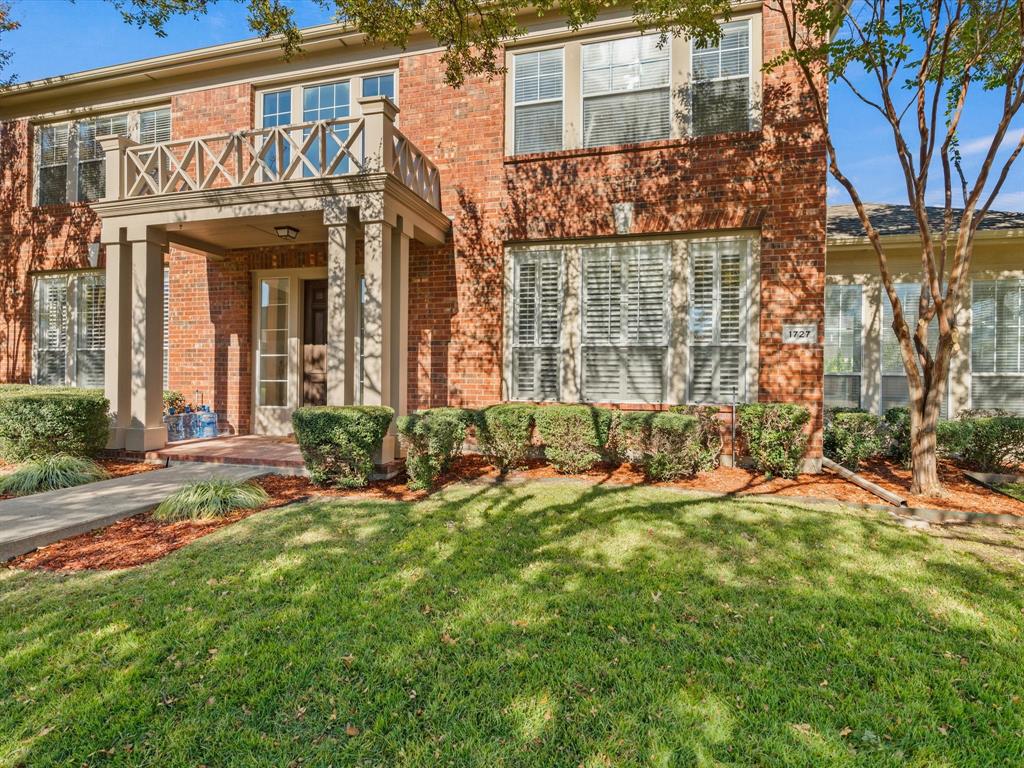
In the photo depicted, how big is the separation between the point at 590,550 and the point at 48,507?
18.0ft

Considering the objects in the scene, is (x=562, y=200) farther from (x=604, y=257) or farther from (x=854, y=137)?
(x=854, y=137)

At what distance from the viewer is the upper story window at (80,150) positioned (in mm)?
10125

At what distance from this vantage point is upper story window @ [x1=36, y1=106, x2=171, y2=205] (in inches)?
399

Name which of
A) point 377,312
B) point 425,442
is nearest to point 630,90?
point 377,312

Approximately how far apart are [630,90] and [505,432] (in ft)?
18.6

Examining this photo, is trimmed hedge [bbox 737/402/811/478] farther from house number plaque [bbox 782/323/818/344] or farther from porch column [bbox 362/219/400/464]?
porch column [bbox 362/219/400/464]

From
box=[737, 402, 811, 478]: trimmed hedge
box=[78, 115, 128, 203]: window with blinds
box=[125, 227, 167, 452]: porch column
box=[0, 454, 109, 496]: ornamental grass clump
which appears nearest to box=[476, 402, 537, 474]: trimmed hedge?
box=[737, 402, 811, 478]: trimmed hedge

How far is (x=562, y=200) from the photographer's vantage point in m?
8.05

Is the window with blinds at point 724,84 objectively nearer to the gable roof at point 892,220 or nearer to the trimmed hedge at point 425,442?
the gable roof at point 892,220

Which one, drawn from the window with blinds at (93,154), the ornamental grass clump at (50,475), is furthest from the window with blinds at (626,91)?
the window with blinds at (93,154)

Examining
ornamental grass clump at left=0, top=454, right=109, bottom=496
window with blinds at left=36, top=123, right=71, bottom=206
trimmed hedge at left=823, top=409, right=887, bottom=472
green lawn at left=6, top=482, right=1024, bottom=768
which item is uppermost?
window with blinds at left=36, top=123, right=71, bottom=206

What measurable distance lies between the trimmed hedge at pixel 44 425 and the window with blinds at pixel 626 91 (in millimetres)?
8448

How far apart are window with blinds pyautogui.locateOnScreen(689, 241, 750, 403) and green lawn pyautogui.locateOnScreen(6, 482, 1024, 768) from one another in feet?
11.2

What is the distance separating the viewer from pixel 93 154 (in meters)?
10.5
